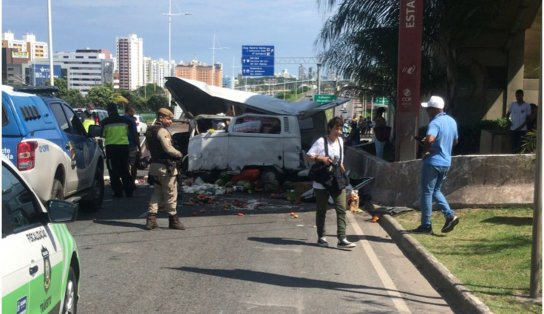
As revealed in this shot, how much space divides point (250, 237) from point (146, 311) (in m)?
3.80

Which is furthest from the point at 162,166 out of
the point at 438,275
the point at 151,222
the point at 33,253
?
the point at 33,253

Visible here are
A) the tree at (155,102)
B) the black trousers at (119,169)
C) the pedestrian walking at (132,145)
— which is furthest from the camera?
the tree at (155,102)

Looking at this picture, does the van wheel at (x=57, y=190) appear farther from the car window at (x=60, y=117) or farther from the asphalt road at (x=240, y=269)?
the car window at (x=60, y=117)

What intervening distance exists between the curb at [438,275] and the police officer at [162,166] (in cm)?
338

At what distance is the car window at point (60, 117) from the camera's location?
393 inches

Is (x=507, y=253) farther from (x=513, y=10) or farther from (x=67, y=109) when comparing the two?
(x=513, y=10)

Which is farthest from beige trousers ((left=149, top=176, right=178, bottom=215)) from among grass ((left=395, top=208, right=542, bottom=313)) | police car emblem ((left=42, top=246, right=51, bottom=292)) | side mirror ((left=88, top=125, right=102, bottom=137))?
police car emblem ((left=42, top=246, right=51, bottom=292))

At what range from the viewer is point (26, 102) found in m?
8.66

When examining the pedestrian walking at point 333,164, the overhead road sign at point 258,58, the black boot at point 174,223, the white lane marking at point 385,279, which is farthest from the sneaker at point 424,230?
the overhead road sign at point 258,58

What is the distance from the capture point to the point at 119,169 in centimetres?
1304

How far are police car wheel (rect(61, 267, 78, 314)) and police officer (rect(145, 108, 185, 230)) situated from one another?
468cm

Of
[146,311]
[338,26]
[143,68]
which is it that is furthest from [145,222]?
[143,68]

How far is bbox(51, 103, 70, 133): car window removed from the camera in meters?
9.98

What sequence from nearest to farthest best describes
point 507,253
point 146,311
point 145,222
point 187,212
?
point 146,311 < point 507,253 < point 145,222 < point 187,212
